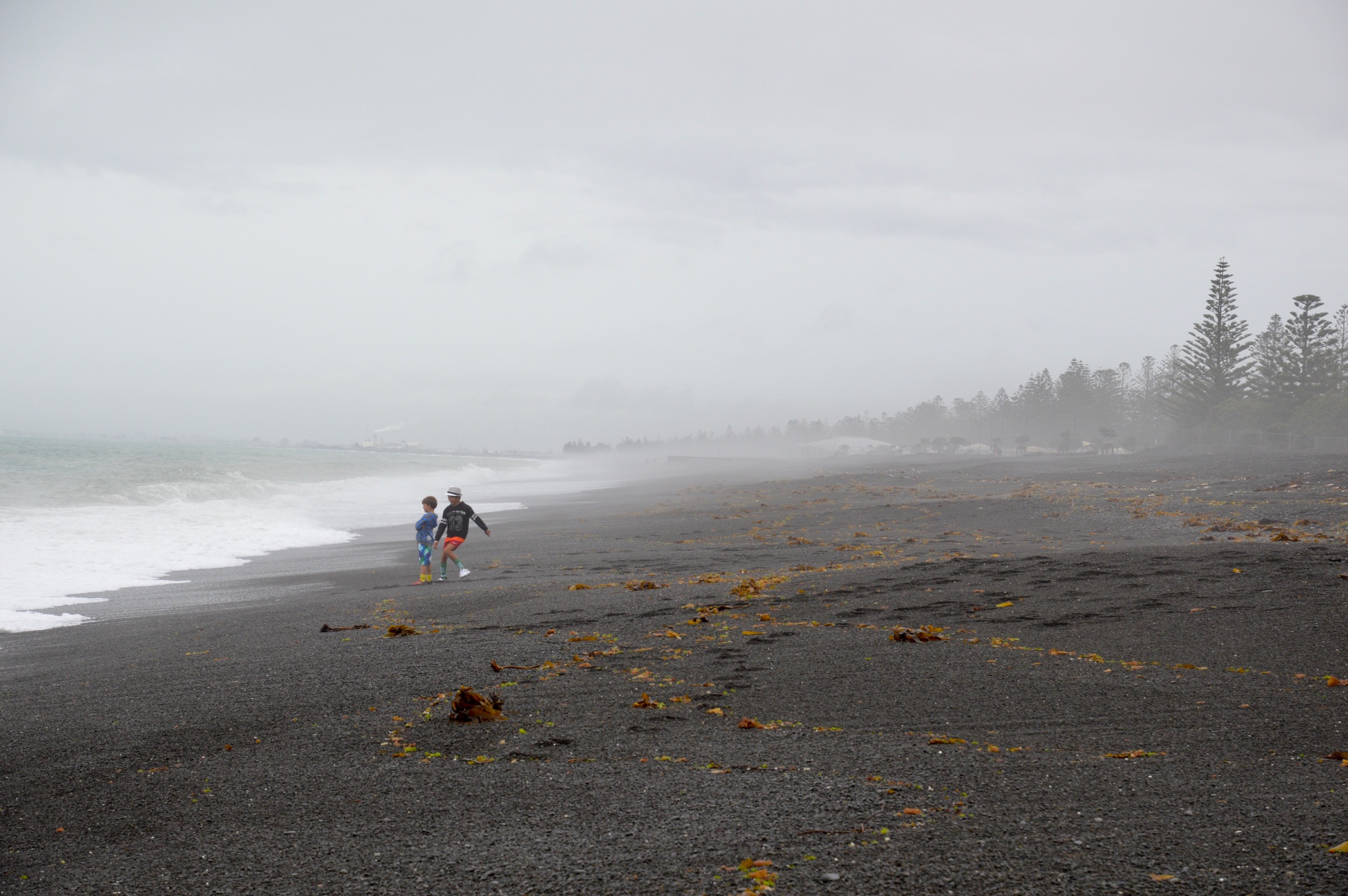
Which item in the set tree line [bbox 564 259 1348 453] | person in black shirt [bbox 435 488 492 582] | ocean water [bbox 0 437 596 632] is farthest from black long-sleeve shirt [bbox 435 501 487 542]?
tree line [bbox 564 259 1348 453]

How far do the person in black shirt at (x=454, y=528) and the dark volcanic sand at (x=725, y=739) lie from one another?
1871 millimetres

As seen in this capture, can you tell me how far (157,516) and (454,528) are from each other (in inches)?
505

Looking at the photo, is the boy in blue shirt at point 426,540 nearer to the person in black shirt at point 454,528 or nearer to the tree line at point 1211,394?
the person in black shirt at point 454,528

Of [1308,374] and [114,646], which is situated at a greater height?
[1308,374]

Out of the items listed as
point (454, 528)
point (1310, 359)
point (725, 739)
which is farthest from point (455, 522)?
point (1310, 359)

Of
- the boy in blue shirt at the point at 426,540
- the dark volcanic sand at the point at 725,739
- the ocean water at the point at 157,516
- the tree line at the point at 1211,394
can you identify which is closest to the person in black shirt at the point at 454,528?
the boy in blue shirt at the point at 426,540

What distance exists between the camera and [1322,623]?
5676 mm

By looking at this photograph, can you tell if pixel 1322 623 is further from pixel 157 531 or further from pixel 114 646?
pixel 157 531

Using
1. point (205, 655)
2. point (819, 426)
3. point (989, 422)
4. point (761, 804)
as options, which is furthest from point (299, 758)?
point (819, 426)

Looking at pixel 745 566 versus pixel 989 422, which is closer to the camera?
pixel 745 566

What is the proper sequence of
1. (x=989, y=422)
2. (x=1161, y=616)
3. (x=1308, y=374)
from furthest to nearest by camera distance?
(x=989, y=422) < (x=1308, y=374) < (x=1161, y=616)

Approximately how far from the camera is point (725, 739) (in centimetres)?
405

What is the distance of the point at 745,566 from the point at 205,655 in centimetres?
611

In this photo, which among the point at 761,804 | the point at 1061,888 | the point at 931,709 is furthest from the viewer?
the point at 931,709
